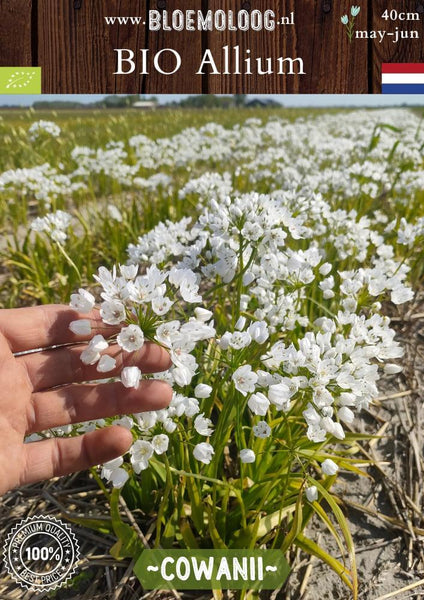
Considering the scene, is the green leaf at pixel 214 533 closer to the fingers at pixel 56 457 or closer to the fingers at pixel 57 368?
the fingers at pixel 56 457

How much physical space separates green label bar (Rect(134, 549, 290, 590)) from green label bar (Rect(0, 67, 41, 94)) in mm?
1969

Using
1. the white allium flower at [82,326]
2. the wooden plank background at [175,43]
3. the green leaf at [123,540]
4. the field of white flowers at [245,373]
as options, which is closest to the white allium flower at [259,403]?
the field of white flowers at [245,373]

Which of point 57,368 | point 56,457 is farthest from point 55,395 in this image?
point 56,457

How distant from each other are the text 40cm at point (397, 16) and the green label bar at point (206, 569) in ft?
7.43

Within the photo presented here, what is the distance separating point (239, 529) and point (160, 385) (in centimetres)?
78

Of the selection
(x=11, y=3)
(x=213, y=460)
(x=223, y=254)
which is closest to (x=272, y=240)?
(x=223, y=254)

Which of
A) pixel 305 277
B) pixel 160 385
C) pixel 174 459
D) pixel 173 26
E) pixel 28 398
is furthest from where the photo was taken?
pixel 173 26

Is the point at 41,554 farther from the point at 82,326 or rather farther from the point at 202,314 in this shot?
the point at 202,314

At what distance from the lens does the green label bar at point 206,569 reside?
166cm

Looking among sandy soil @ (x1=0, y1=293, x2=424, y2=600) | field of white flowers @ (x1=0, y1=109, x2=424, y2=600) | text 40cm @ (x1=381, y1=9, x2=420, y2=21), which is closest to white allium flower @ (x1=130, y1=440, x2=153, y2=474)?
field of white flowers @ (x1=0, y1=109, x2=424, y2=600)

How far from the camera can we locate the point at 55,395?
64.1 inches

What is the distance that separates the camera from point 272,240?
1824 mm

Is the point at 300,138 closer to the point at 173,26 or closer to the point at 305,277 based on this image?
the point at 173,26

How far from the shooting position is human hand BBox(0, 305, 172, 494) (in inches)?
57.2
